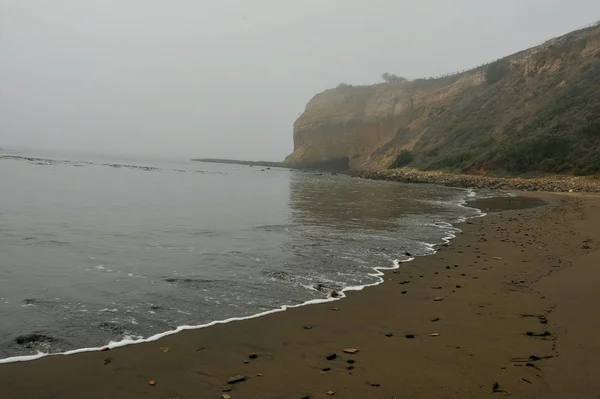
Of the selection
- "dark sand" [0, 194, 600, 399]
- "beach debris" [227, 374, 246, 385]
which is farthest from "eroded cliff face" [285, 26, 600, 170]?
"beach debris" [227, 374, 246, 385]

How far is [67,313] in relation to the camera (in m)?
5.50

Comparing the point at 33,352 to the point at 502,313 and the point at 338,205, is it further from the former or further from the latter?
the point at 338,205

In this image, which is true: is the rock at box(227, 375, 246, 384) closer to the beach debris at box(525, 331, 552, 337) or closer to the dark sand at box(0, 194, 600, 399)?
the dark sand at box(0, 194, 600, 399)

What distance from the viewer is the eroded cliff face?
49188 millimetres

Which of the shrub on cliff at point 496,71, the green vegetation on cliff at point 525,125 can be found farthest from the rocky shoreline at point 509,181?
the shrub on cliff at point 496,71

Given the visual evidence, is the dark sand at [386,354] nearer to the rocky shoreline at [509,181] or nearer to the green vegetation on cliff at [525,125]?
the rocky shoreline at [509,181]

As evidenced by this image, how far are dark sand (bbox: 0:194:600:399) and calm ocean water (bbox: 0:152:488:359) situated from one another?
24.1 inches

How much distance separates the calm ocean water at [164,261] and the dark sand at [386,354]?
61cm

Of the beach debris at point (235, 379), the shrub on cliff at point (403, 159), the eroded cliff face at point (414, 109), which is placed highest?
the eroded cliff face at point (414, 109)

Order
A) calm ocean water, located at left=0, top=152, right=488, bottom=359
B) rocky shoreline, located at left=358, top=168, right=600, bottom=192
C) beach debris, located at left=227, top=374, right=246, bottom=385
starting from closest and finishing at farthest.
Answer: beach debris, located at left=227, top=374, right=246, bottom=385 < calm ocean water, located at left=0, top=152, right=488, bottom=359 < rocky shoreline, located at left=358, top=168, right=600, bottom=192

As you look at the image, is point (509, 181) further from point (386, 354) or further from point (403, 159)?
point (386, 354)

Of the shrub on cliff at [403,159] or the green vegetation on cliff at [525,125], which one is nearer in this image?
the green vegetation on cliff at [525,125]

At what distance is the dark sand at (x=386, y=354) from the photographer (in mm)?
3689

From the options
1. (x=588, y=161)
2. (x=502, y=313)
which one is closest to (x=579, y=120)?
(x=588, y=161)
